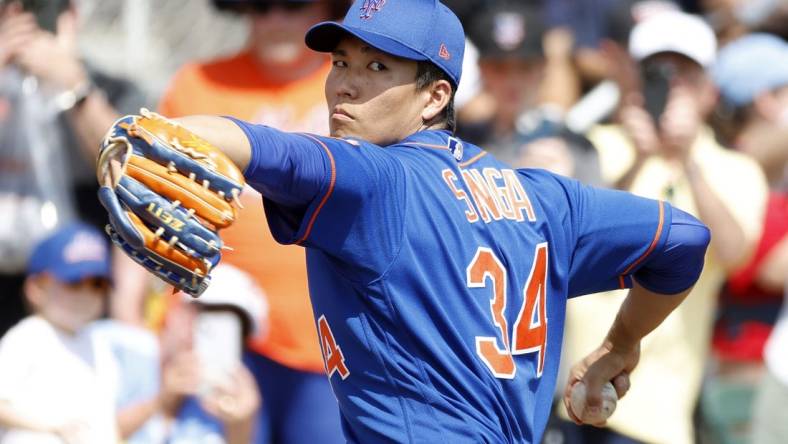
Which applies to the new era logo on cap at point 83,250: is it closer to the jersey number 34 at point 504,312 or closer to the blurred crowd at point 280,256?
the blurred crowd at point 280,256

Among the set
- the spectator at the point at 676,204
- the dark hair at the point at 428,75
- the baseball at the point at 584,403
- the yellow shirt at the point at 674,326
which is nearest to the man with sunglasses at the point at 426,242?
the dark hair at the point at 428,75

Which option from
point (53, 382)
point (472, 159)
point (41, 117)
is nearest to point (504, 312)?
point (472, 159)

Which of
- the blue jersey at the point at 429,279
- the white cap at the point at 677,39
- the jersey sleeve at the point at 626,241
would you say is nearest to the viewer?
the blue jersey at the point at 429,279

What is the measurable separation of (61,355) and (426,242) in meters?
2.99

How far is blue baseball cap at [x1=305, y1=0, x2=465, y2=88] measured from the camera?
3.78 metres

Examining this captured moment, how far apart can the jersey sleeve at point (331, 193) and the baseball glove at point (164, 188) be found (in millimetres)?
129

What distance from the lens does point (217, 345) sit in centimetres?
623

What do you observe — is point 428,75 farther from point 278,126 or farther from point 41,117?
point 41,117

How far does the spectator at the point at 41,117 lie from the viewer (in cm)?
643

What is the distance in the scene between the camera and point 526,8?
303 inches

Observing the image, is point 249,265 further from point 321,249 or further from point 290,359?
point 321,249

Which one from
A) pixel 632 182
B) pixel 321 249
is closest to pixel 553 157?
pixel 632 182

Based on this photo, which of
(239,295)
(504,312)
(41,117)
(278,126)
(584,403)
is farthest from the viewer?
(41,117)

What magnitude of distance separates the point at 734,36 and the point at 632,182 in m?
2.25
